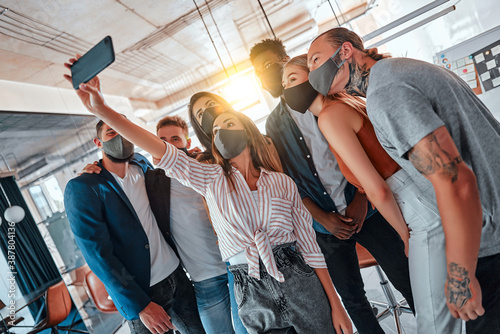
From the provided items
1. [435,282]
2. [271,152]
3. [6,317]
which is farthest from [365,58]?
[6,317]

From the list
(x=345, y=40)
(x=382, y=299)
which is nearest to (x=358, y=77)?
(x=345, y=40)

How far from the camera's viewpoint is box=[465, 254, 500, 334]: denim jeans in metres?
0.91

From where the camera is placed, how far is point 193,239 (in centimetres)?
161

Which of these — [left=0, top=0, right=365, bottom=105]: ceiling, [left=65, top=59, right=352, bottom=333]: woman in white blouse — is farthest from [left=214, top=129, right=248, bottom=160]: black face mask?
[left=0, top=0, right=365, bottom=105]: ceiling

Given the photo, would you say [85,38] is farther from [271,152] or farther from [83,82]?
[271,152]

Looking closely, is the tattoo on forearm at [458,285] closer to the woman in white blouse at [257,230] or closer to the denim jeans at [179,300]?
the woman in white blouse at [257,230]

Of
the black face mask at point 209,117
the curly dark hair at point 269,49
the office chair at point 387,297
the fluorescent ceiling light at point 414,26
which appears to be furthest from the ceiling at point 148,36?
the office chair at point 387,297

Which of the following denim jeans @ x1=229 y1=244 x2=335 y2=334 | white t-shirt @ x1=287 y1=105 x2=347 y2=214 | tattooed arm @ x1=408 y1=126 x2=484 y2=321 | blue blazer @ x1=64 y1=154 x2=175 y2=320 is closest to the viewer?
tattooed arm @ x1=408 y1=126 x2=484 y2=321

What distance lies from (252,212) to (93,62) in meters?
0.86

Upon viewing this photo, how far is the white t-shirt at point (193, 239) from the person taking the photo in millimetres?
1596

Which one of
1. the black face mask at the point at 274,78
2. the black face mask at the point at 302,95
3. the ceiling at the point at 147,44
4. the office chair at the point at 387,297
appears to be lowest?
the office chair at the point at 387,297

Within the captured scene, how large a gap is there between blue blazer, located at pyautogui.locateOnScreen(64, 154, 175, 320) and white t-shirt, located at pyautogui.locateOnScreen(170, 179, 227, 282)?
0.19m

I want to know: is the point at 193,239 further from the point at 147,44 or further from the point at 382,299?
the point at 382,299

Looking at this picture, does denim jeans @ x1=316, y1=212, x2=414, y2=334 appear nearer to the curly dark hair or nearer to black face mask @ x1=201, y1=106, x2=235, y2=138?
black face mask @ x1=201, y1=106, x2=235, y2=138
